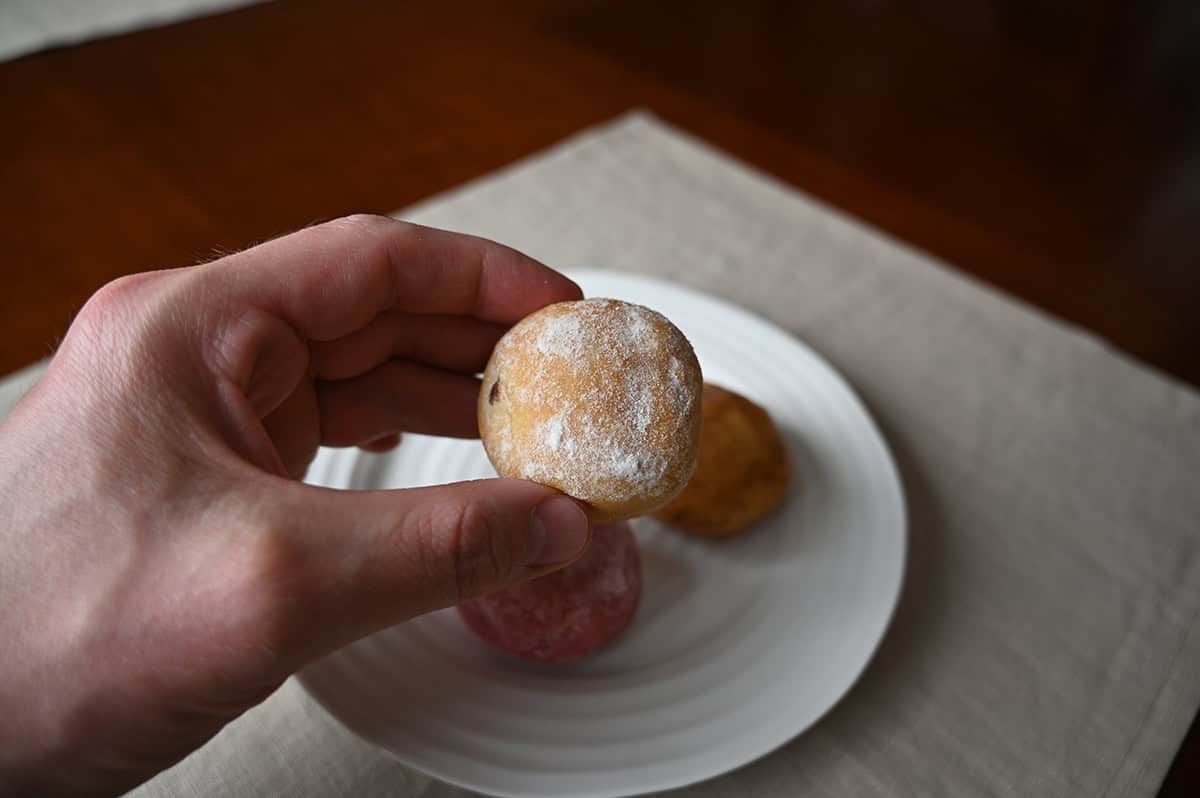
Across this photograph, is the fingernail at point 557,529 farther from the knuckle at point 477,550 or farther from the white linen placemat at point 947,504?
the white linen placemat at point 947,504

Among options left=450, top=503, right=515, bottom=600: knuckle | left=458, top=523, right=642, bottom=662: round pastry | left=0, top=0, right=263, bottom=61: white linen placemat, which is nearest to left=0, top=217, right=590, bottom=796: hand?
left=450, top=503, right=515, bottom=600: knuckle

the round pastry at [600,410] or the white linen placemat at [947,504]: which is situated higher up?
the round pastry at [600,410]

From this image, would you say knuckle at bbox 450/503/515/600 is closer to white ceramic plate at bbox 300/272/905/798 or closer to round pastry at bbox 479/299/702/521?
round pastry at bbox 479/299/702/521

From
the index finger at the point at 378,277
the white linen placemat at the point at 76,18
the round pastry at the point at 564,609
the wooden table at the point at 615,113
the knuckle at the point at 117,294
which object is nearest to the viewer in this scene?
the knuckle at the point at 117,294

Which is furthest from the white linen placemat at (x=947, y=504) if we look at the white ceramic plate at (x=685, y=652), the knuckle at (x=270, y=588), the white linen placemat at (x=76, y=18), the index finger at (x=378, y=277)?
the white linen placemat at (x=76, y=18)

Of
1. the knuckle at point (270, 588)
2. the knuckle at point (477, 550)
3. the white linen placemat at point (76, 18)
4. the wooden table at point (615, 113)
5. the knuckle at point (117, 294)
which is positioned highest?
the knuckle at point (117, 294)

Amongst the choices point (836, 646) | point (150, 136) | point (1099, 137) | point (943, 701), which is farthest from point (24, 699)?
point (1099, 137)

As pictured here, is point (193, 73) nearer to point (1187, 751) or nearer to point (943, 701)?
point (943, 701)
